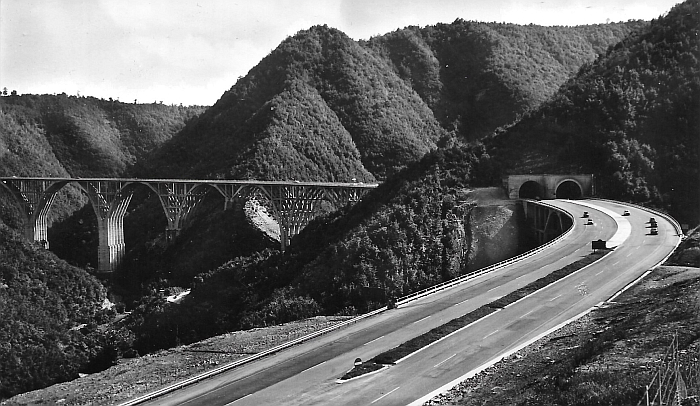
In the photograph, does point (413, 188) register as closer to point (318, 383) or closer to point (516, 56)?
point (318, 383)

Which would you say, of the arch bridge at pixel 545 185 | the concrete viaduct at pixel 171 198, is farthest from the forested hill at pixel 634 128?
the concrete viaduct at pixel 171 198

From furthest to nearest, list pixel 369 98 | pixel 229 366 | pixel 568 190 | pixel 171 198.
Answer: pixel 369 98 < pixel 171 198 < pixel 568 190 < pixel 229 366

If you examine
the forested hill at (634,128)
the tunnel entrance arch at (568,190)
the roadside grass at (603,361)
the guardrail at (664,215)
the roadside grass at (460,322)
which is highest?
the forested hill at (634,128)

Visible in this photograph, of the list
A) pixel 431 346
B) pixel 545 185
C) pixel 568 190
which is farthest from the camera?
pixel 568 190

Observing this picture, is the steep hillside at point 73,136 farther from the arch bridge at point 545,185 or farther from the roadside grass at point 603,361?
the roadside grass at point 603,361

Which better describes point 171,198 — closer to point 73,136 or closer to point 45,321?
point 45,321

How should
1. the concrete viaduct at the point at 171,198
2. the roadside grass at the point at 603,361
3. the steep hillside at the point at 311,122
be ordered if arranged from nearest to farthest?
the roadside grass at the point at 603,361 < the concrete viaduct at the point at 171,198 < the steep hillside at the point at 311,122

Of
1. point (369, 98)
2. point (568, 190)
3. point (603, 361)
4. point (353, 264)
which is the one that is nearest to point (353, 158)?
point (369, 98)
